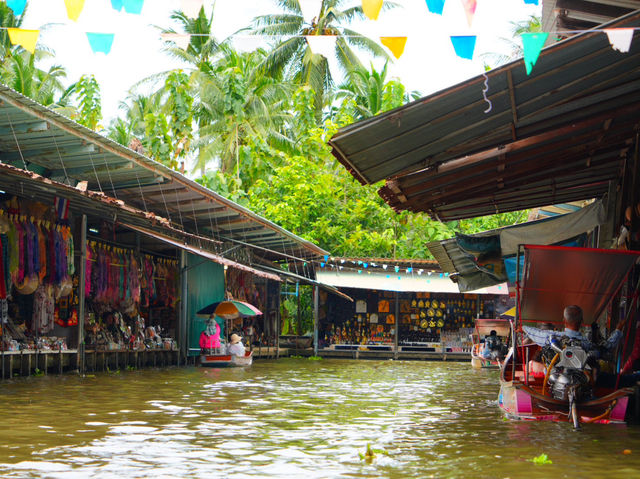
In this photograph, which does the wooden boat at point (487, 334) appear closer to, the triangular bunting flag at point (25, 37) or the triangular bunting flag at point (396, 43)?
the triangular bunting flag at point (396, 43)

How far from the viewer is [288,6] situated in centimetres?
3412

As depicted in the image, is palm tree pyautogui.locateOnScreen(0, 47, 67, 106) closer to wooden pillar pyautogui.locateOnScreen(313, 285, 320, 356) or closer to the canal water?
wooden pillar pyautogui.locateOnScreen(313, 285, 320, 356)

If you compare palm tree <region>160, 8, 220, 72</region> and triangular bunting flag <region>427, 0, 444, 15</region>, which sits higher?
palm tree <region>160, 8, 220, 72</region>

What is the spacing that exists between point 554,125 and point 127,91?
33.7 m

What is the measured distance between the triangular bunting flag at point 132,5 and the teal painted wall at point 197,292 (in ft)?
43.6

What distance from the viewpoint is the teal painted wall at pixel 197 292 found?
782 inches

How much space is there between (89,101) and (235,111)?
5065 millimetres

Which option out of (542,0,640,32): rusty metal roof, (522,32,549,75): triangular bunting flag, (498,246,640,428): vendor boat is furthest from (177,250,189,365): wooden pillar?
(522,32,549,75): triangular bunting flag

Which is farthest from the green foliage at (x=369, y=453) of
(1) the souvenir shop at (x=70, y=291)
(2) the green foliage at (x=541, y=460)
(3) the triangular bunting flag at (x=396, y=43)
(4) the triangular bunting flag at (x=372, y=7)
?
(1) the souvenir shop at (x=70, y=291)

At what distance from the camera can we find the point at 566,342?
7.99 meters

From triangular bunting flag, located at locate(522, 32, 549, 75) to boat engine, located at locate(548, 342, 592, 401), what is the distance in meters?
3.33

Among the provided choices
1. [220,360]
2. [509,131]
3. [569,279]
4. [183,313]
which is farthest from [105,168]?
[569,279]

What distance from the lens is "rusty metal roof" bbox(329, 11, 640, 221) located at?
21.5 feet

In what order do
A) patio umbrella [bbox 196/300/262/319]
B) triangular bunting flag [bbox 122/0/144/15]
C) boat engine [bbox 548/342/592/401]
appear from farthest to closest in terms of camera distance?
patio umbrella [bbox 196/300/262/319]
boat engine [bbox 548/342/592/401]
triangular bunting flag [bbox 122/0/144/15]
